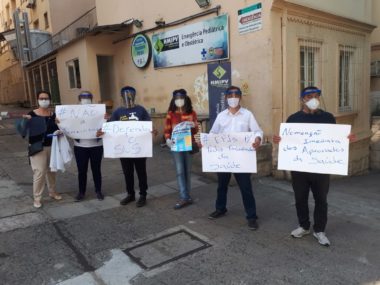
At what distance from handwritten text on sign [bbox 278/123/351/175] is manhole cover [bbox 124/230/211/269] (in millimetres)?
1346

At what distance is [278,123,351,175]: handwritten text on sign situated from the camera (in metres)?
3.78

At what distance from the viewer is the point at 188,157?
5.15 metres

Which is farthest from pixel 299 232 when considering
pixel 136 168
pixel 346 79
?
pixel 346 79

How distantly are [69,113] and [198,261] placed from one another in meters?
3.05

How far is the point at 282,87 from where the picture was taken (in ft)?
24.0

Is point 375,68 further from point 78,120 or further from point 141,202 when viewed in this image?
point 78,120

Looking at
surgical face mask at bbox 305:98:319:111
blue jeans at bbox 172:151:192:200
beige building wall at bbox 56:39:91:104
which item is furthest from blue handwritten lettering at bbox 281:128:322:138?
beige building wall at bbox 56:39:91:104

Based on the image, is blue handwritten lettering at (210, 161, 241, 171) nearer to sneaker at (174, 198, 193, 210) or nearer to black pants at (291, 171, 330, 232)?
black pants at (291, 171, 330, 232)

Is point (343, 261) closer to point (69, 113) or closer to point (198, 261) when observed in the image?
point (198, 261)

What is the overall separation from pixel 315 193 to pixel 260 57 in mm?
4031

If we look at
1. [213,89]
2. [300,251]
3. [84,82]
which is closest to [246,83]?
[213,89]

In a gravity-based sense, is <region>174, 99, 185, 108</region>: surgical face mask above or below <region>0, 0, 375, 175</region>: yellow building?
below

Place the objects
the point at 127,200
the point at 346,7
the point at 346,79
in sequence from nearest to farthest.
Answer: the point at 127,200
the point at 346,7
the point at 346,79

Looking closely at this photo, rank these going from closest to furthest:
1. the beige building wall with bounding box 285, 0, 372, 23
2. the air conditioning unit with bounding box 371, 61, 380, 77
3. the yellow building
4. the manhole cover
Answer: the manhole cover, the yellow building, the beige building wall with bounding box 285, 0, 372, 23, the air conditioning unit with bounding box 371, 61, 380, 77
